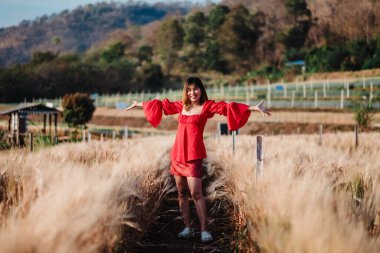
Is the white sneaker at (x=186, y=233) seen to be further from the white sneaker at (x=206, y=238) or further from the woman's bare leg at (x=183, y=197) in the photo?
the white sneaker at (x=206, y=238)

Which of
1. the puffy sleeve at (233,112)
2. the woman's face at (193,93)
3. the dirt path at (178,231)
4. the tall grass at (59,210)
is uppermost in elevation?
the woman's face at (193,93)

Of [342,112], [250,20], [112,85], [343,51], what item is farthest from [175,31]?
[342,112]

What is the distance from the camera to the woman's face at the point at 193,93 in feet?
15.8

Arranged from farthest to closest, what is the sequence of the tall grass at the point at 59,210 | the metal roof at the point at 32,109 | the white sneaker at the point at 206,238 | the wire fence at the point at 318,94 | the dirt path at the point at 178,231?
1. the wire fence at the point at 318,94
2. the metal roof at the point at 32,109
3. the white sneaker at the point at 206,238
4. the dirt path at the point at 178,231
5. the tall grass at the point at 59,210

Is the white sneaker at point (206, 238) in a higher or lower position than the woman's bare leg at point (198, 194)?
lower

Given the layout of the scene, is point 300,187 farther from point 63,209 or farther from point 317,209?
point 63,209

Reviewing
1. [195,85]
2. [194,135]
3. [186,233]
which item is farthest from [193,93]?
[186,233]

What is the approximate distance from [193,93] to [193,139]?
1.30 ft

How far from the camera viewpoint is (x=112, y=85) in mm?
67062

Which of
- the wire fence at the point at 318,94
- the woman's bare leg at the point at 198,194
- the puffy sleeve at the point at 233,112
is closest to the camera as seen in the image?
the woman's bare leg at the point at 198,194

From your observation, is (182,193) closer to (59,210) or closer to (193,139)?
(193,139)

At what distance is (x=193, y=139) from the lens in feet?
15.7

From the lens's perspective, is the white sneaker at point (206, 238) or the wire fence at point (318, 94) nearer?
the white sneaker at point (206, 238)

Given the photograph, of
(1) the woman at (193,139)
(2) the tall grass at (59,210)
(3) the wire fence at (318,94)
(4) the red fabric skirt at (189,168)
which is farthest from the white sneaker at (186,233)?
(3) the wire fence at (318,94)
